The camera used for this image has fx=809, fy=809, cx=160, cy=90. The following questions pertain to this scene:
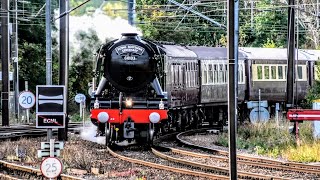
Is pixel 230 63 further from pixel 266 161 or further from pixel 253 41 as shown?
pixel 253 41

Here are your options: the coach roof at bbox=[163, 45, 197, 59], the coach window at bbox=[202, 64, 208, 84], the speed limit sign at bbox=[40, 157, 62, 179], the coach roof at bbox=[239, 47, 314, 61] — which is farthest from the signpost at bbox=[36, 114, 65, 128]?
the coach roof at bbox=[239, 47, 314, 61]

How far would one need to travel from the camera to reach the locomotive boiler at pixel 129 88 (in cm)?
2327

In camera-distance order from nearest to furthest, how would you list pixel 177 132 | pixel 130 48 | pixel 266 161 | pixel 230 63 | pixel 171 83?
pixel 230 63 < pixel 266 161 < pixel 130 48 < pixel 171 83 < pixel 177 132

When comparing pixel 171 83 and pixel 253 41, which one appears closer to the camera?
pixel 171 83

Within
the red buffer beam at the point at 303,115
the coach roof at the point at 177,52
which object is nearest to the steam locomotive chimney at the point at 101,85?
the coach roof at the point at 177,52

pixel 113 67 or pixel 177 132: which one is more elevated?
pixel 113 67

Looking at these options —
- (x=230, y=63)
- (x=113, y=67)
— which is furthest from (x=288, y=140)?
(x=230, y=63)

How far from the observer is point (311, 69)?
3994 cm

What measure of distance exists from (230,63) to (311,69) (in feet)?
84.7

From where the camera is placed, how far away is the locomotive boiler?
23266 mm

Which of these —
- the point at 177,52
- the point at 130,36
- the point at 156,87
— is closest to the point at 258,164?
the point at 156,87

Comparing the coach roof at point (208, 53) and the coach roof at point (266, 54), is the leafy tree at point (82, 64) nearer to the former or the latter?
the coach roof at point (266, 54)

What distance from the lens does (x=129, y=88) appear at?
23.5 m

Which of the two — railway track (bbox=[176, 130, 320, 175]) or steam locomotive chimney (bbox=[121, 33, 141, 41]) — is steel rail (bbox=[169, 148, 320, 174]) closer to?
railway track (bbox=[176, 130, 320, 175])
